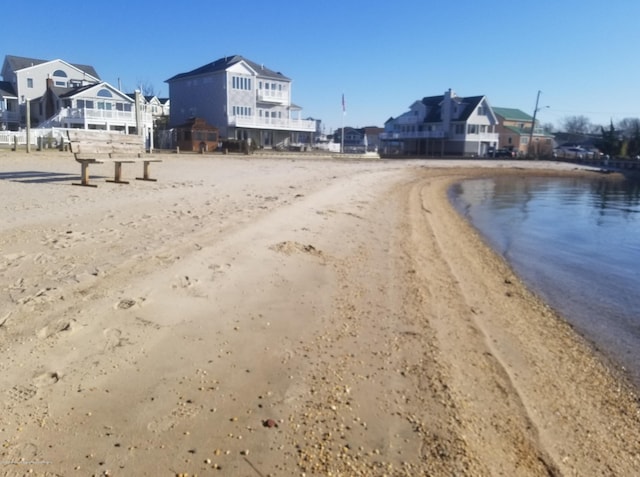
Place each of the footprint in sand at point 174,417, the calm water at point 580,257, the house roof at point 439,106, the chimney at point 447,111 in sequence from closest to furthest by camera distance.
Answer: the footprint in sand at point 174,417
the calm water at point 580,257
the house roof at point 439,106
the chimney at point 447,111

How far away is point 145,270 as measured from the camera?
5.61 meters

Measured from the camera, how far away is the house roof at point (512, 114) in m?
93.9

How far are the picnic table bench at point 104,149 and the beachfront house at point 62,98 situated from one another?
3866 cm

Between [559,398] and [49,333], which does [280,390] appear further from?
[559,398]

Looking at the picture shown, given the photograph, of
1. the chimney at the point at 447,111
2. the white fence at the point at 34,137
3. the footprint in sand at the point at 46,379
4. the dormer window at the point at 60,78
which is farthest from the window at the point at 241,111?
the footprint in sand at the point at 46,379

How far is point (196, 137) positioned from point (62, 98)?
16620 mm

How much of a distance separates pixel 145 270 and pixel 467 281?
484 centimetres

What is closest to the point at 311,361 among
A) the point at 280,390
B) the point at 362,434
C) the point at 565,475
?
the point at 280,390

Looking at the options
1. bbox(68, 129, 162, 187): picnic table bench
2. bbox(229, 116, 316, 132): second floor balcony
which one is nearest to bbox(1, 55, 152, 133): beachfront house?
bbox(229, 116, 316, 132): second floor balcony

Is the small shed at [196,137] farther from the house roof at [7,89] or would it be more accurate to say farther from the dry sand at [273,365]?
the dry sand at [273,365]

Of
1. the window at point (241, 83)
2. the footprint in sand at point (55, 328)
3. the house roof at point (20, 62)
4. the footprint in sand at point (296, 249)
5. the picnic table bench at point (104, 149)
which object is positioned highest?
the house roof at point (20, 62)

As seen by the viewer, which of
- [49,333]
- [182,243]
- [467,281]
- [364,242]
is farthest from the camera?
[364,242]

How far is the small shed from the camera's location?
1973 inches

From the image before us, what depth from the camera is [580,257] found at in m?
12.0
